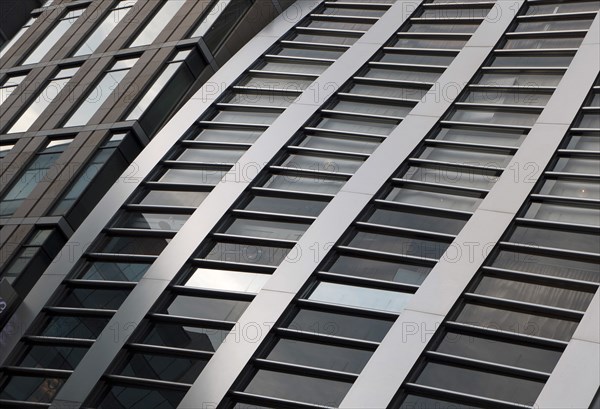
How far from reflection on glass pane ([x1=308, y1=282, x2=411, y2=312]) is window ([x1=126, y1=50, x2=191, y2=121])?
11743mm

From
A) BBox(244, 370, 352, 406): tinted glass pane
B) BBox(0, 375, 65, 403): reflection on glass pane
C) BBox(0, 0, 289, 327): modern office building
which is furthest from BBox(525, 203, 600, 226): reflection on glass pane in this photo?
BBox(0, 375, 65, 403): reflection on glass pane

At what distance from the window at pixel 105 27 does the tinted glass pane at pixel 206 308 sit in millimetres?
14977

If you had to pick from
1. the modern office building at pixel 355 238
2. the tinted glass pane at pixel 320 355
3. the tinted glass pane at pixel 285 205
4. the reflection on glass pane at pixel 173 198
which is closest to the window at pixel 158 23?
the modern office building at pixel 355 238

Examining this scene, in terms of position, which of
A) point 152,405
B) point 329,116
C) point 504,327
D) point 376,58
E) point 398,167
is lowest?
point 152,405

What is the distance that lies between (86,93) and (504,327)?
781 inches

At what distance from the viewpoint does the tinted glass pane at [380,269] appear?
25.1 meters

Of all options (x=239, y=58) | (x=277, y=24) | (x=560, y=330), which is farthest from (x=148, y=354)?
(x=277, y=24)

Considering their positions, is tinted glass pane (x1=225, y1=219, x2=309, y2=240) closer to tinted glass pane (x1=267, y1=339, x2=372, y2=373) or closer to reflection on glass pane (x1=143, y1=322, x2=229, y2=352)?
reflection on glass pane (x1=143, y1=322, x2=229, y2=352)

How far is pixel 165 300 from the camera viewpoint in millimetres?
27438

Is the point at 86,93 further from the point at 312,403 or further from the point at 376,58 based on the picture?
the point at 312,403

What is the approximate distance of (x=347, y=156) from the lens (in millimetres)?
30141

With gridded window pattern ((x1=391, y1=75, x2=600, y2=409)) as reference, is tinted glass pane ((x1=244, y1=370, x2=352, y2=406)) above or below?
below

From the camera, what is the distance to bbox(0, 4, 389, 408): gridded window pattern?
25812mm

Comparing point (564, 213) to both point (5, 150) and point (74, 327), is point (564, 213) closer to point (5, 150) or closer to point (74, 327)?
point (74, 327)
